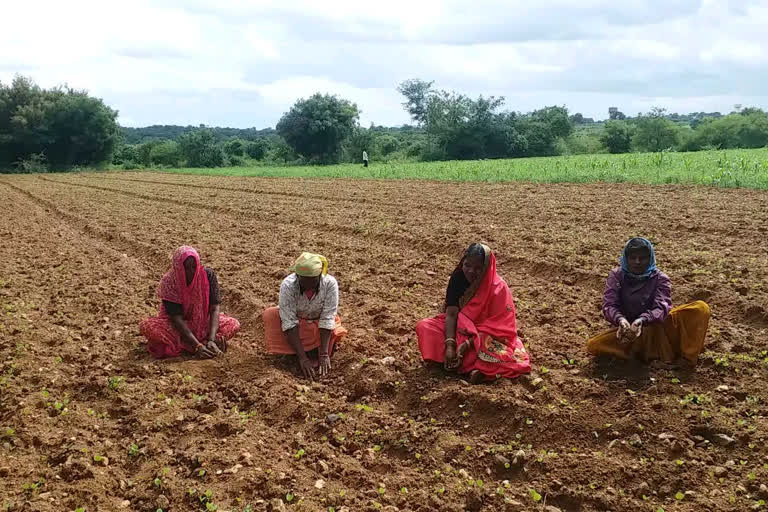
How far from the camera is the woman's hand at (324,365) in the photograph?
16.0 feet

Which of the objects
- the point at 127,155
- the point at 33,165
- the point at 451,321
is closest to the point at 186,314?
the point at 451,321

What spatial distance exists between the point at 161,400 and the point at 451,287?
224 cm

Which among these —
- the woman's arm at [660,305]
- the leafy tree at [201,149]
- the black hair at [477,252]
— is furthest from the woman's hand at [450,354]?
the leafy tree at [201,149]

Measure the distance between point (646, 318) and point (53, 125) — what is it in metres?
43.2

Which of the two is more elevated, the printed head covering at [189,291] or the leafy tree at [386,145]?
the leafy tree at [386,145]

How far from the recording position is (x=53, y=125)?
131 ft

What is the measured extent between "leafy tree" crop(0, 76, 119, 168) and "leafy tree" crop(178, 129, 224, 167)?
21.2 feet

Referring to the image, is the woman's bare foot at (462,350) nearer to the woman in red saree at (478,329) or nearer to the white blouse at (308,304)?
the woman in red saree at (478,329)

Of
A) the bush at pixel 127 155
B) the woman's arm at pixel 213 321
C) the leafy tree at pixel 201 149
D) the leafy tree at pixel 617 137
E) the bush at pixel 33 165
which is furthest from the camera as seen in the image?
the leafy tree at pixel 617 137

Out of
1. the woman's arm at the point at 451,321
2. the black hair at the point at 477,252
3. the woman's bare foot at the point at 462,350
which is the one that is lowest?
the woman's bare foot at the point at 462,350

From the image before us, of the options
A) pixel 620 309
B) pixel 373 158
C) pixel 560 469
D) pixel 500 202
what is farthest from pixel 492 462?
pixel 373 158

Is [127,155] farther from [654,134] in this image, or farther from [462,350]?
[462,350]

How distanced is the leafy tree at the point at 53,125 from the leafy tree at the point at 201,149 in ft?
21.2

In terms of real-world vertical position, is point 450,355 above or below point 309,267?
below
